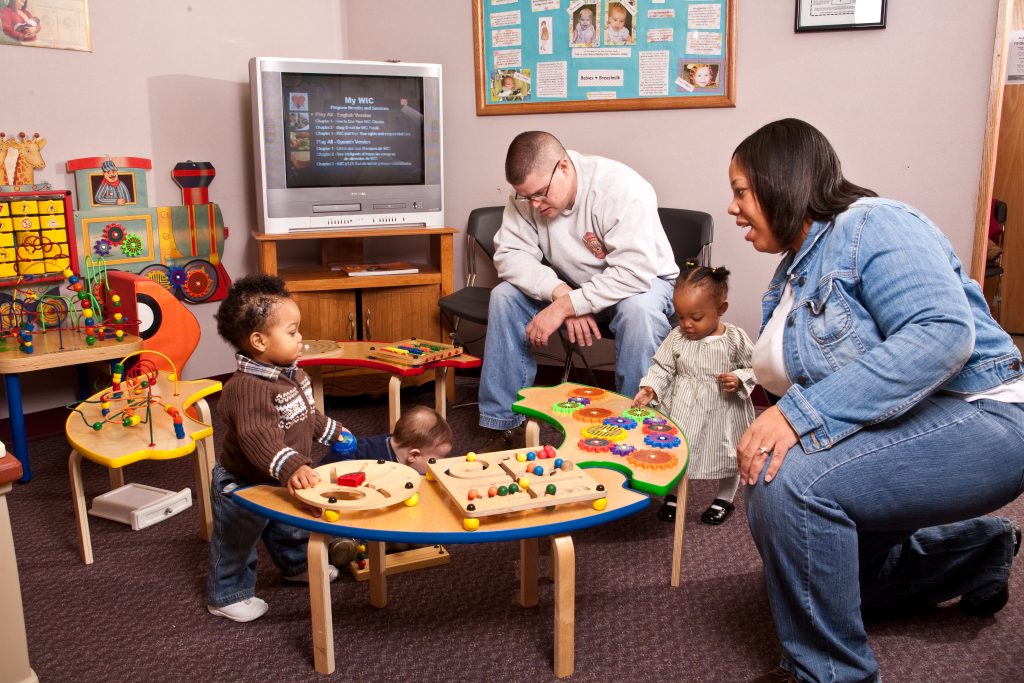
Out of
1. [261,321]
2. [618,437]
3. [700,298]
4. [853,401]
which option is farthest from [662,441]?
[261,321]

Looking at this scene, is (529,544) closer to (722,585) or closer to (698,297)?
(722,585)

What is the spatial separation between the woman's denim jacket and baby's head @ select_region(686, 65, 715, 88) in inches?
77.3

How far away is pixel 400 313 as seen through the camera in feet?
11.8

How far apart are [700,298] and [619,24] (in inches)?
64.0

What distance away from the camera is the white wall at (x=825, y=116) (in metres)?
3.12

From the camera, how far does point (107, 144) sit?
11.0ft

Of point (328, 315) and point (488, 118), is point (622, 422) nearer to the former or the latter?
point (328, 315)

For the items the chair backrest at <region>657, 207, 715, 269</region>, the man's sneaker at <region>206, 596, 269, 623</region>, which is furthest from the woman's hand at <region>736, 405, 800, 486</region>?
the chair backrest at <region>657, 207, 715, 269</region>

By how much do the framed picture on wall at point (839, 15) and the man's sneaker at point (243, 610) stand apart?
108 inches

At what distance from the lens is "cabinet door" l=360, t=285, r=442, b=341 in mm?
3561

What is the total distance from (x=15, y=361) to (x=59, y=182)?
912mm

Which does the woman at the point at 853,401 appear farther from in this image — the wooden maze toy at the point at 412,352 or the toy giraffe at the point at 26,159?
the toy giraffe at the point at 26,159

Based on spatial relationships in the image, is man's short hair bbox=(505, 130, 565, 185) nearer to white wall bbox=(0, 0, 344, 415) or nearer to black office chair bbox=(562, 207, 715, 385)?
black office chair bbox=(562, 207, 715, 385)

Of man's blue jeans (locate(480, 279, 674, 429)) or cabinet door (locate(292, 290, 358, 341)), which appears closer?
man's blue jeans (locate(480, 279, 674, 429))
